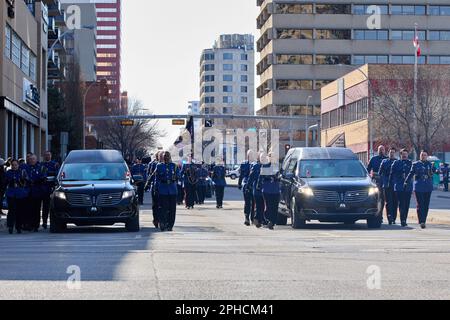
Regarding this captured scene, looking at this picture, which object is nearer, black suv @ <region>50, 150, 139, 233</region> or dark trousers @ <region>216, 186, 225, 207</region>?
black suv @ <region>50, 150, 139, 233</region>

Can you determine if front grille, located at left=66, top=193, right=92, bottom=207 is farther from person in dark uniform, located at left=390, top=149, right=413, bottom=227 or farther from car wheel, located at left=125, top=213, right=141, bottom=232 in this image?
person in dark uniform, located at left=390, top=149, right=413, bottom=227

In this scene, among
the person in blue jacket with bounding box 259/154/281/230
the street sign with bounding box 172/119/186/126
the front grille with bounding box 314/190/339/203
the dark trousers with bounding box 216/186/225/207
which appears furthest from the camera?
the street sign with bounding box 172/119/186/126

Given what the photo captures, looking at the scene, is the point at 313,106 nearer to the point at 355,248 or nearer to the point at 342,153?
the point at 342,153

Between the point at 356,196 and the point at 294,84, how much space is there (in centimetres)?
10676

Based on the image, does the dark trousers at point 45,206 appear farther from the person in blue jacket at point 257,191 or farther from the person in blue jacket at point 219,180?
the person in blue jacket at point 219,180

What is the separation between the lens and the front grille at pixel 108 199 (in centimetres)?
2391

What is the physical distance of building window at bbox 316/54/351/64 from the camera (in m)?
129

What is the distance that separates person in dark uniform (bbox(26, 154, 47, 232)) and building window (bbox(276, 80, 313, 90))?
106 meters

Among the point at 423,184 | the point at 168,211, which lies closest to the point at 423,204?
the point at 423,184

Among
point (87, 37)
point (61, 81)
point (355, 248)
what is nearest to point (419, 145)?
point (61, 81)

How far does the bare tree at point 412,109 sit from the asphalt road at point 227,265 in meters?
44.4

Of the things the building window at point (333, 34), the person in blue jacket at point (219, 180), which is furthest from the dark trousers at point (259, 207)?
the building window at point (333, 34)

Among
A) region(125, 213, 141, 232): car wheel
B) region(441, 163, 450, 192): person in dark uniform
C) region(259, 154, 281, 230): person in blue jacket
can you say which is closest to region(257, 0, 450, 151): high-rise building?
region(441, 163, 450, 192): person in dark uniform

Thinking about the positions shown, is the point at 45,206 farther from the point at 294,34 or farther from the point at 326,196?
the point at 294,34
